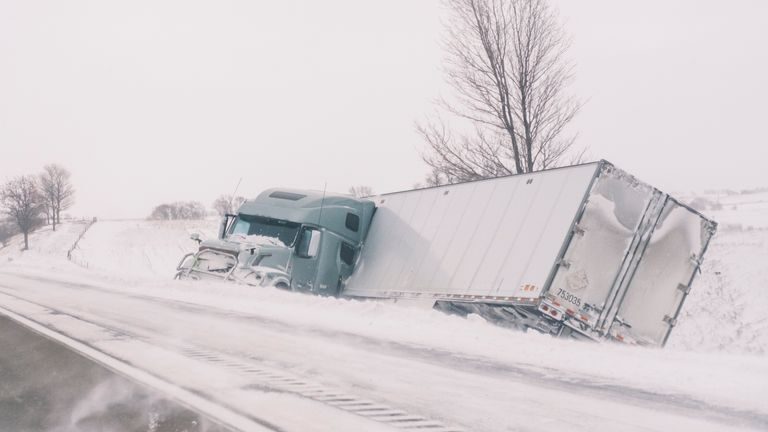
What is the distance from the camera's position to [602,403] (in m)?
4.10

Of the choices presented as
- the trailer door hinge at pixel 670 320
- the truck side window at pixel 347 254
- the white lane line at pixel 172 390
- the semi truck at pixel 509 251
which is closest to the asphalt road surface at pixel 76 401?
the white lane line at pixel 172 390

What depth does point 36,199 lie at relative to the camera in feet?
231

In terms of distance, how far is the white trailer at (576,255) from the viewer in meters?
9.33

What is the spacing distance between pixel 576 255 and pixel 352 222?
6.51 metres

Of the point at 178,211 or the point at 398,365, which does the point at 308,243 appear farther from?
the point at 178,211

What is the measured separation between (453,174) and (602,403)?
15.8m

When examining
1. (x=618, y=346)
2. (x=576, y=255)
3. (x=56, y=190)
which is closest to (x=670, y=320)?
(x=618, y=346)

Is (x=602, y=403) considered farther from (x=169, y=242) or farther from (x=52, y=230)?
(x=52, y=230)

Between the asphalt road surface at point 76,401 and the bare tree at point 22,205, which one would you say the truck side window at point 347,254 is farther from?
the bare tree at point 22,205

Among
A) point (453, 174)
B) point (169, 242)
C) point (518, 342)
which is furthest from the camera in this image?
point (169, 242)

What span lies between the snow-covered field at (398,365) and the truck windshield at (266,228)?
1.73m

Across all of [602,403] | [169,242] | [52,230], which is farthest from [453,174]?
[52,230]

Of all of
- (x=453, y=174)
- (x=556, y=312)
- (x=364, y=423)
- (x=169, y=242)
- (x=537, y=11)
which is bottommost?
(x=169, y=242)

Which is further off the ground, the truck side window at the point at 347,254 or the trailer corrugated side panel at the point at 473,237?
the trailer corrugated side panel at the point at 473,237
